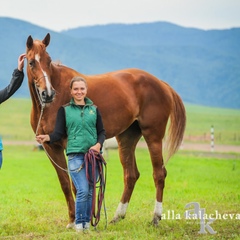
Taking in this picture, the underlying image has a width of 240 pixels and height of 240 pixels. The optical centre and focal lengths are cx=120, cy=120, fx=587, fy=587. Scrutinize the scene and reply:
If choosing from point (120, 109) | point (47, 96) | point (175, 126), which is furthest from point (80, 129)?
point (175, 126)

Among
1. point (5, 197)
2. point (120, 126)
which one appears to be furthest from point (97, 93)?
point (5, 197)

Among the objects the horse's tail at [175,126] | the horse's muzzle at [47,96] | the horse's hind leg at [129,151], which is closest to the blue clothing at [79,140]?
the horse's muzzle at [47,96]

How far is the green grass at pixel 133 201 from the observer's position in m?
7.24

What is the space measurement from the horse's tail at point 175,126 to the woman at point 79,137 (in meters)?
2.31

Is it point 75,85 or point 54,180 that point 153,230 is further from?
point 54,180

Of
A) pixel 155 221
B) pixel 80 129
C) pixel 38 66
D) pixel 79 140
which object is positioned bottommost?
pixel 155 221

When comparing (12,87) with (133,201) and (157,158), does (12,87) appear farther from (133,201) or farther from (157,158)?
(133,201)

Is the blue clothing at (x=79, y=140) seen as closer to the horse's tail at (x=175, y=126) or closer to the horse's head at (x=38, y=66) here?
the horse's head at (x=38, y=66)

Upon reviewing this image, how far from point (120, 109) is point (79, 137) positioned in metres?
1.40

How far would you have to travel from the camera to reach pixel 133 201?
1009 centimetres

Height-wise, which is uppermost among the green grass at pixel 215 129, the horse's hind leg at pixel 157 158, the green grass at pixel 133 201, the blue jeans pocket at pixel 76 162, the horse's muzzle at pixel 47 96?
the horse's muzzle at pixel 47 96

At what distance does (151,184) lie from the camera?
13086 mm

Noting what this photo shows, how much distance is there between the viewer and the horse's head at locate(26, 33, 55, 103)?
671 centimetres

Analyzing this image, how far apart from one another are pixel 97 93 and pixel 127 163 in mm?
1393
